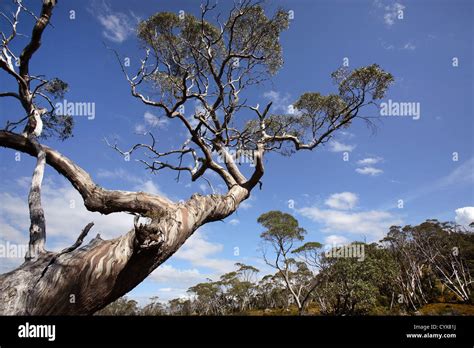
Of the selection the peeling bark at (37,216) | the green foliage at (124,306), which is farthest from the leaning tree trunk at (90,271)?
the green foliage at (124,306)

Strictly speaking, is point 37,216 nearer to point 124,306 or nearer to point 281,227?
point 281,227

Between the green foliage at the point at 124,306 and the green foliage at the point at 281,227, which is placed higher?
the green foliage at the point at 281,227

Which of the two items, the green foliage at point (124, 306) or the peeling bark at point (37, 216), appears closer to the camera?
the peeling bark at point (37, 216)

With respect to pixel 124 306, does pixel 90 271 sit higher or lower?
higher

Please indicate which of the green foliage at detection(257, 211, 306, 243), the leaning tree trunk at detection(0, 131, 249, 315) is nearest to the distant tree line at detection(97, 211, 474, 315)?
the green foliage at detection(257, 211, 306, 243)

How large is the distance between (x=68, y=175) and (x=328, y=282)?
21.9 meters

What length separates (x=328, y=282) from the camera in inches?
882

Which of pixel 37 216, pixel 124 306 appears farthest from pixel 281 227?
pixel 124 306

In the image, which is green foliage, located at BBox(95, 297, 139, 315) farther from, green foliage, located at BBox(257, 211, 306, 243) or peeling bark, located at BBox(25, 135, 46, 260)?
peeling bark, located at BBox(25, 135, 46, 260)

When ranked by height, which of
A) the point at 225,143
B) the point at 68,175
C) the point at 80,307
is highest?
the point at 225,143

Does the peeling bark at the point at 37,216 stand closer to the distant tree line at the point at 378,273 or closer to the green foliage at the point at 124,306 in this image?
the distant tree line at the point at 378,273
